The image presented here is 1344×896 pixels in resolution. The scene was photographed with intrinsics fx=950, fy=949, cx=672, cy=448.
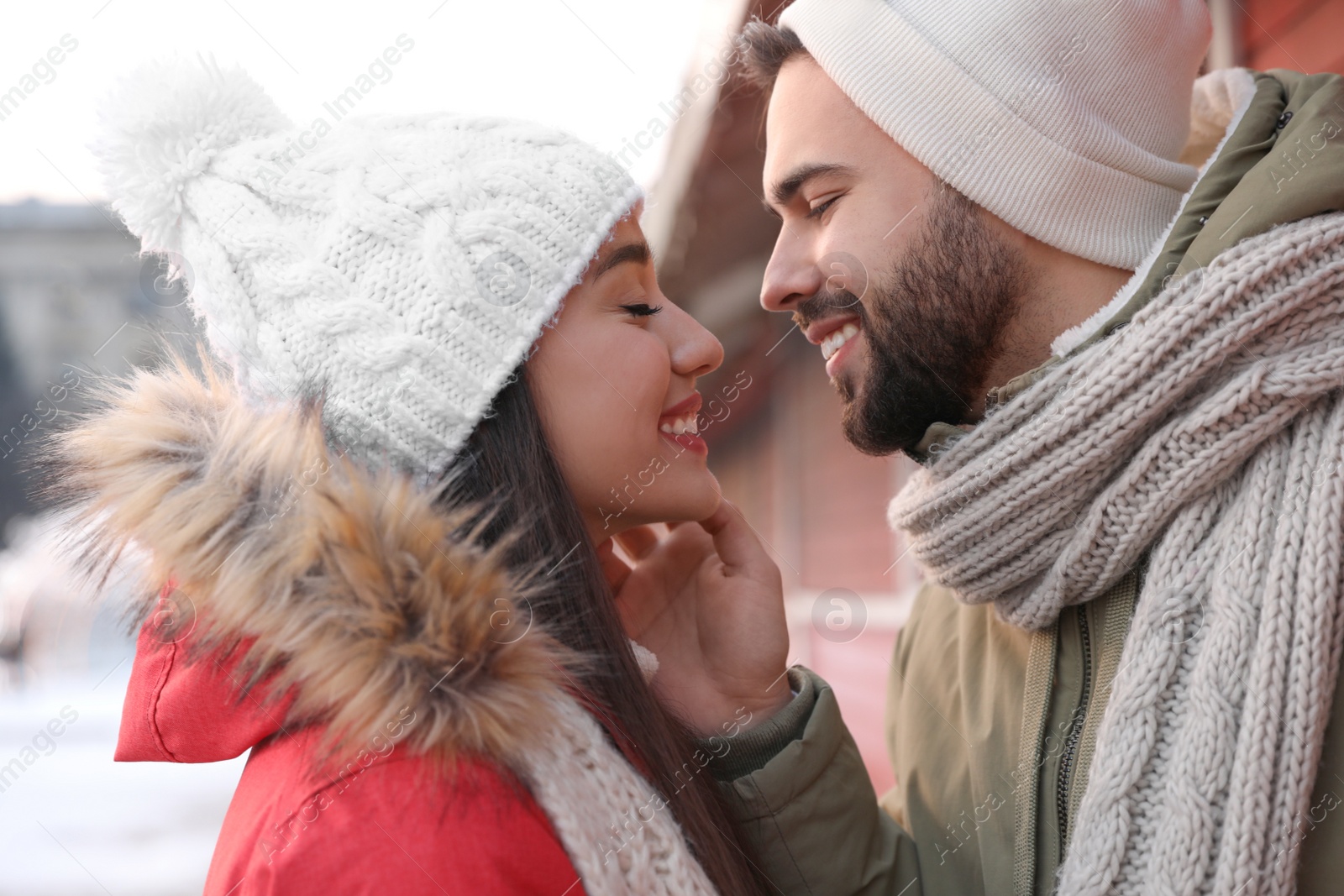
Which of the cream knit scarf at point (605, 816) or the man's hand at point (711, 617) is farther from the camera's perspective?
the man's hand at point (711, 617)

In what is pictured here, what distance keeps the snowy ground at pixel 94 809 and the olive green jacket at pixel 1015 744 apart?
4866 mm

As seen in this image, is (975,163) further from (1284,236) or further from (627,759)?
(627,759)

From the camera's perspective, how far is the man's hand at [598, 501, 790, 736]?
1780 mm

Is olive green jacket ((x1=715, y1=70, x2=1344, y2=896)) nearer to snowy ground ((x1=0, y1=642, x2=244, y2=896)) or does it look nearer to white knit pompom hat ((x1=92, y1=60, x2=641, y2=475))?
white knit pompom hat ((x1=92, y1=60, x2=641, y2=475))

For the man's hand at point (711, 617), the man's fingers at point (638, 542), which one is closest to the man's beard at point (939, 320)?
the man's hand at point (711, 617)

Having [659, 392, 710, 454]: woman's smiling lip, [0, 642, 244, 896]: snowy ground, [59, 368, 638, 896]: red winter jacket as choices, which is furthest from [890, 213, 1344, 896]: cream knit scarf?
[0, 642, 244, 896]: snowy ground

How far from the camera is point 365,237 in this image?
1.51 m

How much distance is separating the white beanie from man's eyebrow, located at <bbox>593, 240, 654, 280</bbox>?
2.51ft

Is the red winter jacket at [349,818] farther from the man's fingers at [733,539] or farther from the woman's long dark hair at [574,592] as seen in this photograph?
the man's fingers at [733,539]

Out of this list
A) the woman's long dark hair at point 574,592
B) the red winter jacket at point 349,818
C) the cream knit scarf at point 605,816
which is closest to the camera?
the red winter jacket at point 349,818

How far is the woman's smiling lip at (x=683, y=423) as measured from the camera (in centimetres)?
178

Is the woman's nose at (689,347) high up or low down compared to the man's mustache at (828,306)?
down

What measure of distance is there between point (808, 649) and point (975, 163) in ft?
23.8

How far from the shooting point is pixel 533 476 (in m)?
1.50
